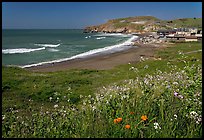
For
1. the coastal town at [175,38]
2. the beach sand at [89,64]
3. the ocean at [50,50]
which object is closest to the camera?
the beach sand at [89,64]

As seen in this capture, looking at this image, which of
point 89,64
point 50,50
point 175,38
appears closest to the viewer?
point 89,64

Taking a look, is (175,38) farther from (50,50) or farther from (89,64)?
(89,64)

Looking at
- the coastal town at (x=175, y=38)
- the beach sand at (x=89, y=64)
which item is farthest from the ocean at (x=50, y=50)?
the coastal town at (x=175, y=38)

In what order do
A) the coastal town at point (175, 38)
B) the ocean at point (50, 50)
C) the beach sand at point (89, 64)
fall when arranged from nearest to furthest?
the beach sand at point (89, 64) → the ocean at point (50, 50) → the coastal town at point (175, 38)

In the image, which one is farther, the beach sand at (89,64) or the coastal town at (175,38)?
the coastal town at (175,38)

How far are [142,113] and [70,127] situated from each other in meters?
0.87

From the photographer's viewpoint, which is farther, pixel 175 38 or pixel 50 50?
pixel 175 38

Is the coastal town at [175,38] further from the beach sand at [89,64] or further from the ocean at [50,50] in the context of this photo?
the beach sand at [89,64]

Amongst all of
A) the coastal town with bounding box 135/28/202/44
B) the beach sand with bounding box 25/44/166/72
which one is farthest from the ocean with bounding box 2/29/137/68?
the coastal town with bounding box 135/28/202/44

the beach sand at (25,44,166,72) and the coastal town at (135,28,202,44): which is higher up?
the coastal town at (135,28,202,44)

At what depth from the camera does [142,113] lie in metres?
3.45

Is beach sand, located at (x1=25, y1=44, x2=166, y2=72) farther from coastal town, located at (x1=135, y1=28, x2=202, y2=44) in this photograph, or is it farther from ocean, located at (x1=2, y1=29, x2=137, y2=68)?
coastal town, located at (x1=135, y1=28, x2=202, y2=44)

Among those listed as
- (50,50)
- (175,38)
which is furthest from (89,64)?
(175,38)

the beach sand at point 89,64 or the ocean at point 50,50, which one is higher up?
the ocean at point 50,50
